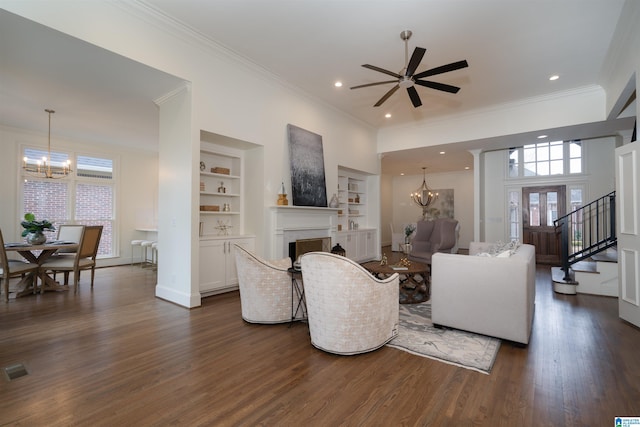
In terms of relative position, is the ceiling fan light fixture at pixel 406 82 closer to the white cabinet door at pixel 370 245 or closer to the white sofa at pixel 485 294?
the white sofa at pixel 485 294

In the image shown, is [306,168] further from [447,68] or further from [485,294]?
[485,294]

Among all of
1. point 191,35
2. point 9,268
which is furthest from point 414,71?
point 9,268

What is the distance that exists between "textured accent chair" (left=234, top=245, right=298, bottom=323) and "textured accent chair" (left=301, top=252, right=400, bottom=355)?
2.16 feet

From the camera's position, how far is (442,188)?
39.9 feet

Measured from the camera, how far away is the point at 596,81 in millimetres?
5262

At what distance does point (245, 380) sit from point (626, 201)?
457 centimetres

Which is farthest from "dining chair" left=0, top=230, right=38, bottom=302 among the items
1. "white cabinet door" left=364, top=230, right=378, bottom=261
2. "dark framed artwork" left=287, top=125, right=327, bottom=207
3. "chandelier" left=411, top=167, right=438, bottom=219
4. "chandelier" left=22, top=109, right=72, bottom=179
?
"chandelier" left=411, top=167, right=438, bottom=219

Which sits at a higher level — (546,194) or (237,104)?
(237,104)

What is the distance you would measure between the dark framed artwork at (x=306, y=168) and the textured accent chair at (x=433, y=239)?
7.44ft

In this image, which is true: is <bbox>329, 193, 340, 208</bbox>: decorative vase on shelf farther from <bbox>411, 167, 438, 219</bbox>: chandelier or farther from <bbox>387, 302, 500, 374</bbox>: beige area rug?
<bbox>411, 167, 438, 219</bbox>: chandelier

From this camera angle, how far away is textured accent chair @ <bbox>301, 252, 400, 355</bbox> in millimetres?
2553

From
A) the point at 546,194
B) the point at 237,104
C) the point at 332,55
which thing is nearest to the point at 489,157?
the point at 546,194

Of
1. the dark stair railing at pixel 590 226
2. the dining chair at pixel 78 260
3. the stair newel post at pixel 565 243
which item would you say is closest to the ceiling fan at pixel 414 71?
the stair newel post at pixel 565 243

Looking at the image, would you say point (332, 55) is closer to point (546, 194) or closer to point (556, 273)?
point (556, 273)
